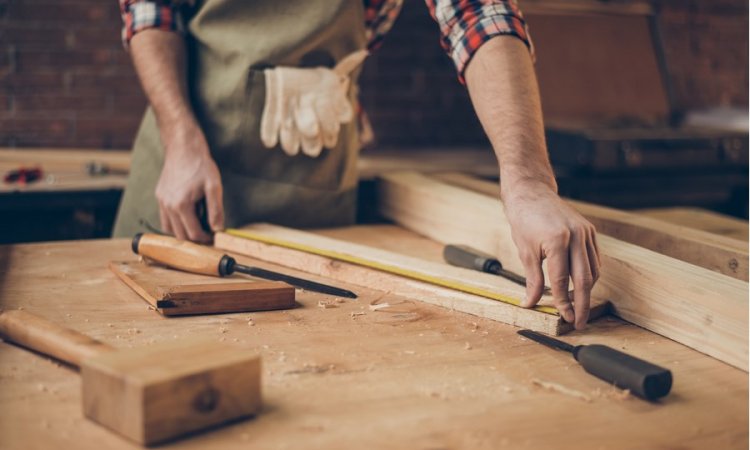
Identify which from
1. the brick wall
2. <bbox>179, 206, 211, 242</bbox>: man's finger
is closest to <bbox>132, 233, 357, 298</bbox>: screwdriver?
<bbox>179, 206, 211, 242</bbox>: man's finger

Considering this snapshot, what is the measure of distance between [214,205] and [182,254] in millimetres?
191

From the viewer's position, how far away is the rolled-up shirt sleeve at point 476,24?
150 centimetres

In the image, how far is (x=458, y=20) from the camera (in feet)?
5.10

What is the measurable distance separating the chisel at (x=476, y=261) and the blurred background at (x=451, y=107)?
28.5 inches

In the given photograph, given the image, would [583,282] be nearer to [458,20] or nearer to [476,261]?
[476,261]

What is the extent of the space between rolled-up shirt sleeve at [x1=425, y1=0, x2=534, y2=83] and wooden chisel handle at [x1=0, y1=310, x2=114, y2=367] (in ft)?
2.87

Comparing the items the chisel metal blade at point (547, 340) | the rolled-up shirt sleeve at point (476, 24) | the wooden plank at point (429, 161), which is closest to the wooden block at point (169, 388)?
the chisel metal blade at point (547, 340)

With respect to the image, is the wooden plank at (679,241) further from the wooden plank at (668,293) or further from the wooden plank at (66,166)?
the wooden plank at (66,166)

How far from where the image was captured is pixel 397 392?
35.4 inches

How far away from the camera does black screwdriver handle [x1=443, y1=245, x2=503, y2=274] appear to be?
1368 millimetres

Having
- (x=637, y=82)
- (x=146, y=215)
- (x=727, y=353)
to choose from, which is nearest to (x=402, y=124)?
(x=637, y=82)

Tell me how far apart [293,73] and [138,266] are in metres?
0.50

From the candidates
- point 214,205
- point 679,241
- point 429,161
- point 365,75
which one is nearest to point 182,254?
point 214,205

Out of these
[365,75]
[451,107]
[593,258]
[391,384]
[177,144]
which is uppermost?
[365,75]
